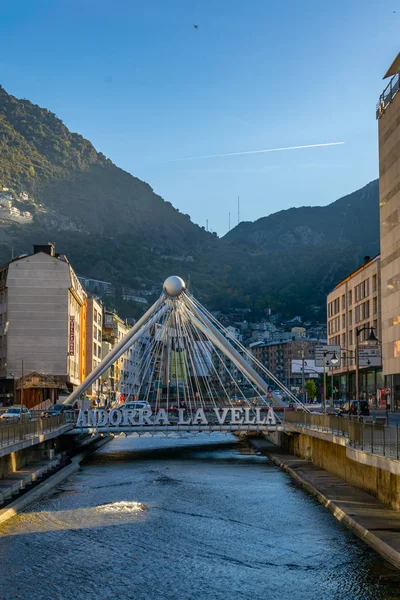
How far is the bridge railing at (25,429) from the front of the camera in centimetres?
3760

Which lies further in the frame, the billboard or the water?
the billboard

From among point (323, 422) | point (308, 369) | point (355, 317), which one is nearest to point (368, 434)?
point (323, 422)

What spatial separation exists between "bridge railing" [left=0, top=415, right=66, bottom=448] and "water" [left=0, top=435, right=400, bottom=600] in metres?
3.29

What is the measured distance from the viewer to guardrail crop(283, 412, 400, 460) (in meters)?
28.6

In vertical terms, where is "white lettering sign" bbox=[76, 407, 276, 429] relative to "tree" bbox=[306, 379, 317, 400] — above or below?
below

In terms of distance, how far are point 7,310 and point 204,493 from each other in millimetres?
62202

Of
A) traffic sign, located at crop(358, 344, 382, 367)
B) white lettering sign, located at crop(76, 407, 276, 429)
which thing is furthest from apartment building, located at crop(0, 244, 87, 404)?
traffic sign, located at crop(358, 344, 382, 367)

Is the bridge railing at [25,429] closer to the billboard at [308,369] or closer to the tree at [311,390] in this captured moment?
the billboard at [308,369]

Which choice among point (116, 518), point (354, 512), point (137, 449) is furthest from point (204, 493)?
point (137, 449)

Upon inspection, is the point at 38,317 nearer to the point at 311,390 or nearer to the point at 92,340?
the point at 92,340

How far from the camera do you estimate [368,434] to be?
104 ft

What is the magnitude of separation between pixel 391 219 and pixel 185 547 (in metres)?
50.1

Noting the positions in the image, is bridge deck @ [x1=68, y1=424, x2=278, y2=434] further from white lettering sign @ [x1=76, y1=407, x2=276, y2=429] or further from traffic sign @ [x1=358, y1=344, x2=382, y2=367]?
traffic sign @ [x1=358, y1=344, x2=382, y2=367]

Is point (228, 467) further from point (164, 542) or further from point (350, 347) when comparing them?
point (350, 347)
